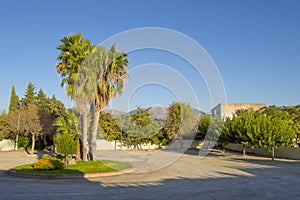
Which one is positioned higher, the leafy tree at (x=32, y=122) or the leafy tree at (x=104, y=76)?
the leafy tree at (x=104, y=76)

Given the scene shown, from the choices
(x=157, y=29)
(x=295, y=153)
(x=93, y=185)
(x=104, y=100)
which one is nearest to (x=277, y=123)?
(x=295, y=153)

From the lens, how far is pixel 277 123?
30.1 m

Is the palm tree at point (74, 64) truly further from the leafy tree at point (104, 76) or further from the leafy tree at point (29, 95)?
the leafy tree at point (29, 95)

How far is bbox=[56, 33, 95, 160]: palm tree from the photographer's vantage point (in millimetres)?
22266

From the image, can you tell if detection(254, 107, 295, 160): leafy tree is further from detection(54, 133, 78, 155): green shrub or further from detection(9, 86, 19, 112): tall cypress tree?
detection(9, 86, 19, 112): tall cypress tree

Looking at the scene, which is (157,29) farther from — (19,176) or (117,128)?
(117,128)

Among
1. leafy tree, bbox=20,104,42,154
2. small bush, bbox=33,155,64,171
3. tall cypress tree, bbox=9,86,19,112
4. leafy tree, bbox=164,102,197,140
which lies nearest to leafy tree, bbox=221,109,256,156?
leafy tree, bbox=164,102,197,140

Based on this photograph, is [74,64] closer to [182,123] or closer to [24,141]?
[24,141]

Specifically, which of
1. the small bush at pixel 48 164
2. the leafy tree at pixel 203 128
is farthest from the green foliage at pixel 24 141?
the small bush at pixel 48 164

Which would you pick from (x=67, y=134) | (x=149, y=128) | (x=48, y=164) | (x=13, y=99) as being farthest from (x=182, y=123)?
(x=13, y=99)

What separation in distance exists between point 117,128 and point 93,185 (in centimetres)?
3902

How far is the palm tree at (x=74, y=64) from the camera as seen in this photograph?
22.3m

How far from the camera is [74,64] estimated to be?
22531 mm

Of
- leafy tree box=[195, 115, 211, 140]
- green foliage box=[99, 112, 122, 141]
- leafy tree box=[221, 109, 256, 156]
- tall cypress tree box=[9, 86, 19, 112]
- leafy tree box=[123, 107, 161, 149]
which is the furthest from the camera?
tall cypress tree box=[9, 86, 19, 112]
